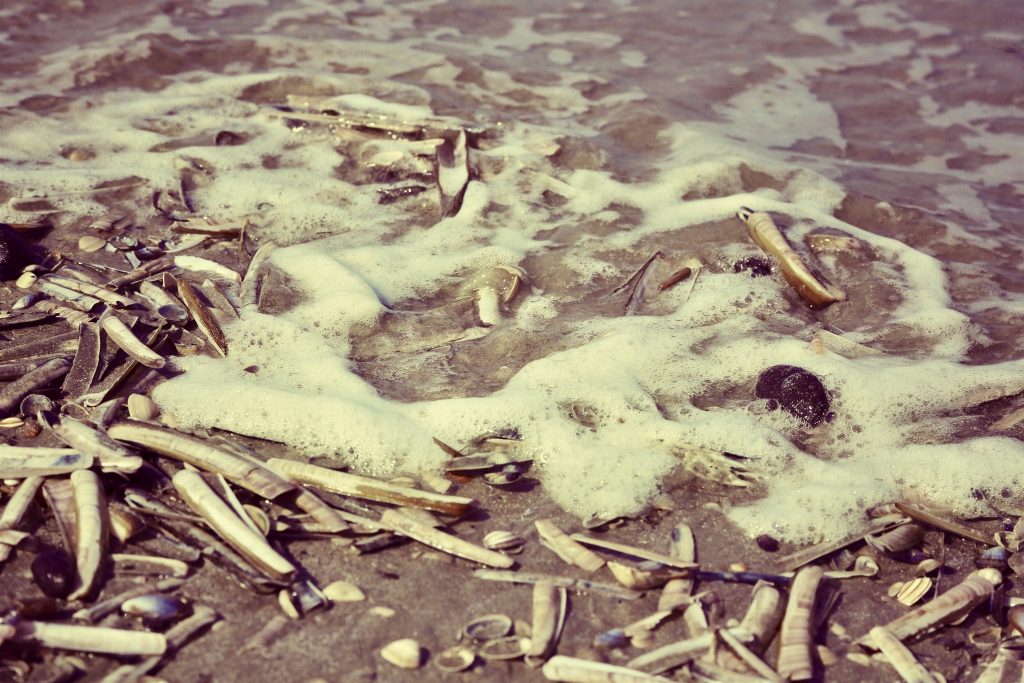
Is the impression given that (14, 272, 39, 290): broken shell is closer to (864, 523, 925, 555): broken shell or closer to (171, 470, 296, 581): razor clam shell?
(171, 470, 296, 581): razor clam shell

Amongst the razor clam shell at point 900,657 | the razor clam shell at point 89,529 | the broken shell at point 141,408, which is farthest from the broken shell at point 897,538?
the broken shell at point 141,408

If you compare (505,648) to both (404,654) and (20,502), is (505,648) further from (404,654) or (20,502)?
(20,502)

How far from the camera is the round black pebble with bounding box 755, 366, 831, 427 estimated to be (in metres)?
3.47

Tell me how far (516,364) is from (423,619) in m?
1.40

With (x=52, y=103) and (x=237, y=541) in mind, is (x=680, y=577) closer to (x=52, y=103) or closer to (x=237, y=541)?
(x=237, y=541)

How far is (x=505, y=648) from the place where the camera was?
8.06ft

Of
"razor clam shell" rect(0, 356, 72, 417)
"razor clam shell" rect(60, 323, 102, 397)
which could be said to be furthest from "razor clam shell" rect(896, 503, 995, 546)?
"razor clam shell" rect(0, 356, 72, 417)

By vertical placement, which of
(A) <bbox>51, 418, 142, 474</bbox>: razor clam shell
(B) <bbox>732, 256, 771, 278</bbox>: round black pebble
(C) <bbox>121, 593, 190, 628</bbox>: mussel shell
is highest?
(A) <bbox>51, 418, 142, 474</bbox>: razor clam shell

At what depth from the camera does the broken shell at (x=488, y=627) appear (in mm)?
2479

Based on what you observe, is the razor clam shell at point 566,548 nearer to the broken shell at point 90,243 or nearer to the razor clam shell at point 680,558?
the razor clam shell at point 680,558

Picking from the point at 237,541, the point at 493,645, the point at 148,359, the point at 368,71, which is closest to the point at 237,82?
the point at 368,71

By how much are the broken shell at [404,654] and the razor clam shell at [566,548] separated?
1.93ft

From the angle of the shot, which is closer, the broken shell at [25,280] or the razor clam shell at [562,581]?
the razor clam shell at [562,581]

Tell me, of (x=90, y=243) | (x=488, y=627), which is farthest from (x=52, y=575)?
(x=90, y=243)
